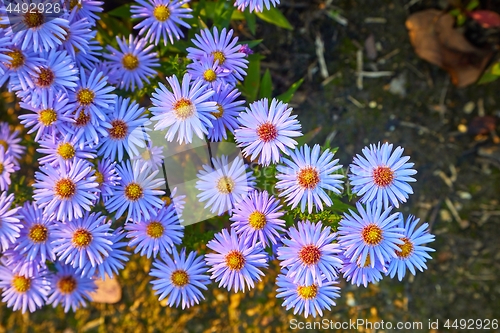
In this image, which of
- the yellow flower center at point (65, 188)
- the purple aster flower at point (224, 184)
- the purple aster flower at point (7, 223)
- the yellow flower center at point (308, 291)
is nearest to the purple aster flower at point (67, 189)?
the yellow flower center at point (65, 188)

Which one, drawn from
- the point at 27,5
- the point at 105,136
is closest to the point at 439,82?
the point at 105,136

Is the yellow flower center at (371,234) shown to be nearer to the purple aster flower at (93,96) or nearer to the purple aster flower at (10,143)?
the purple aster flower at (93,96)

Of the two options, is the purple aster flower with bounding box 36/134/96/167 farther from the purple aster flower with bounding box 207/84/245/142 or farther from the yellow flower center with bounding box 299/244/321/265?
the yellow flower center with bounding box 299/244/321/265

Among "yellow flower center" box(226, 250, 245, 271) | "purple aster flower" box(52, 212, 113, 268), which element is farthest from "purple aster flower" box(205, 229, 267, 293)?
"purple aster flower" box(52, 212, 113, 268)

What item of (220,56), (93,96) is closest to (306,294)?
(220,56)

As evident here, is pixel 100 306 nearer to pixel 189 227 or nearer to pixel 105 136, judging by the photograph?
pixel 189 227
